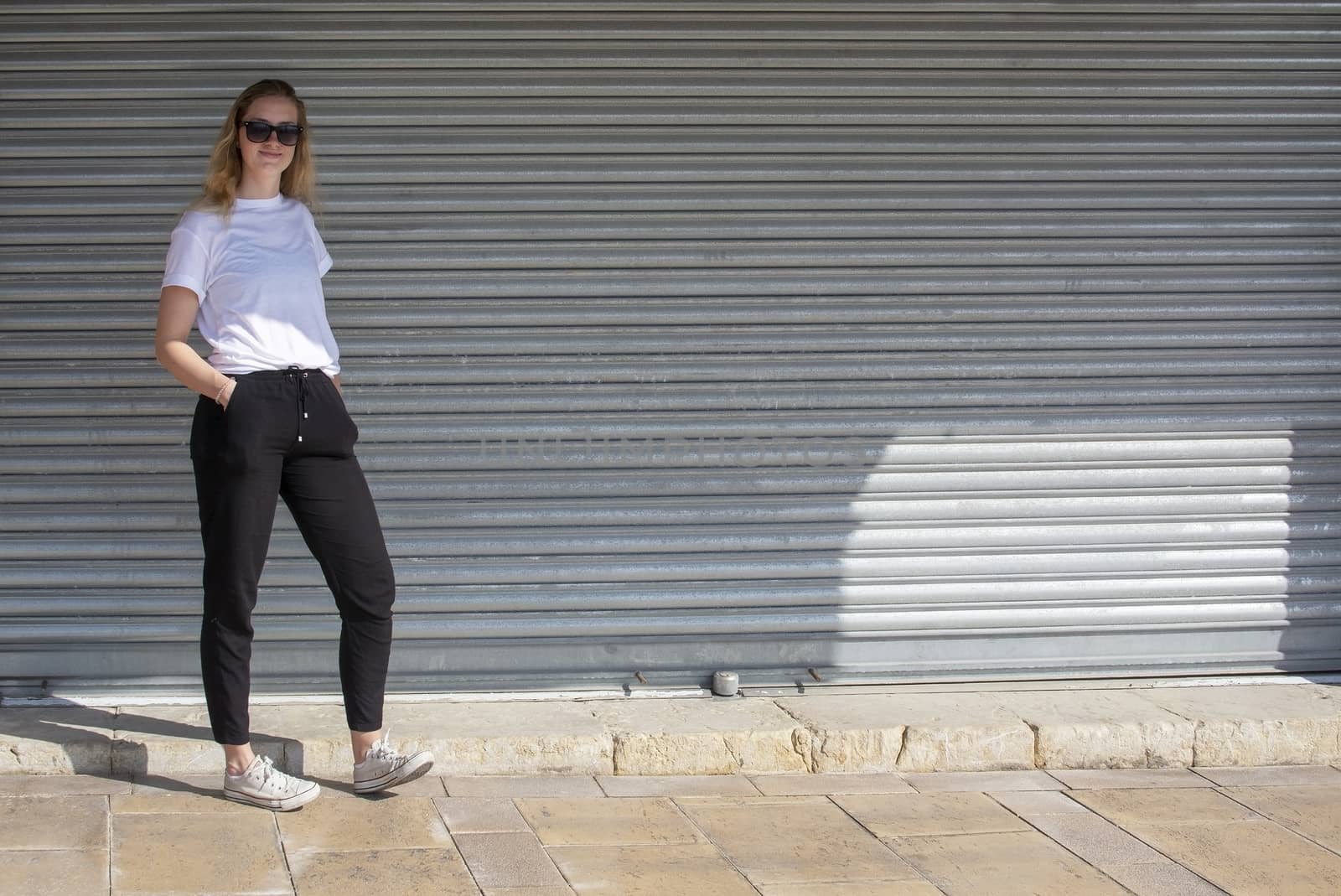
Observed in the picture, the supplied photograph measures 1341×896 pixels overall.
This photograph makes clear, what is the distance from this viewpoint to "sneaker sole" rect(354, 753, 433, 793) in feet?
14.6

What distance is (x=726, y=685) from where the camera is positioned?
5379mm

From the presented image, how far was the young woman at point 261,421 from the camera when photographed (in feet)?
13.7

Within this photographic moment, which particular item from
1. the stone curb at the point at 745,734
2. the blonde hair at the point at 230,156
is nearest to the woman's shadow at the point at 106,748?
the stone curb at the point at 745,734

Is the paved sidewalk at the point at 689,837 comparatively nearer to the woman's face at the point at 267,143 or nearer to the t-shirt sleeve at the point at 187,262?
the t-shirt sleeve at the point at 187,262

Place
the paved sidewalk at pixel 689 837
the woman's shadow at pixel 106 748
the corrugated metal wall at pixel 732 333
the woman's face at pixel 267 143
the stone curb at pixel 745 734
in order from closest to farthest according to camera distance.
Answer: the paved sidewalk at pixel 689 837
the woman's face at pixel 267 143
the woman's shadow at pixel 106 748
the stone curb at pixel 745 734
the corrugated metal wall at pixel 732 333

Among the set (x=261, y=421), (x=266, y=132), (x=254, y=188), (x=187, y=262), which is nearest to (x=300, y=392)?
(x=261, y=421)

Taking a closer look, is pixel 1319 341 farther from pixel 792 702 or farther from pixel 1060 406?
pixel 792 702

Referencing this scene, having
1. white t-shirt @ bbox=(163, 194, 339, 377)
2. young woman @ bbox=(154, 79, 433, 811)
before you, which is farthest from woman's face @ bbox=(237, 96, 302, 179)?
white t-shirt @ bbox=(163, 194, 339, 377)

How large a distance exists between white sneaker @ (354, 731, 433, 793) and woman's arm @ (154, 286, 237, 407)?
1177 mm

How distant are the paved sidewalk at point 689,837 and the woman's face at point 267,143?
191 cm

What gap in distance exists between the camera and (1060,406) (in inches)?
222

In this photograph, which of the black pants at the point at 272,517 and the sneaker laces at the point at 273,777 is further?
the sneaker laces at the point at 273,777

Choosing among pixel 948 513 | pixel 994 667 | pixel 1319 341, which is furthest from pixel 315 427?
pixel 1319 341

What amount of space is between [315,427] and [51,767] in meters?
1.46
